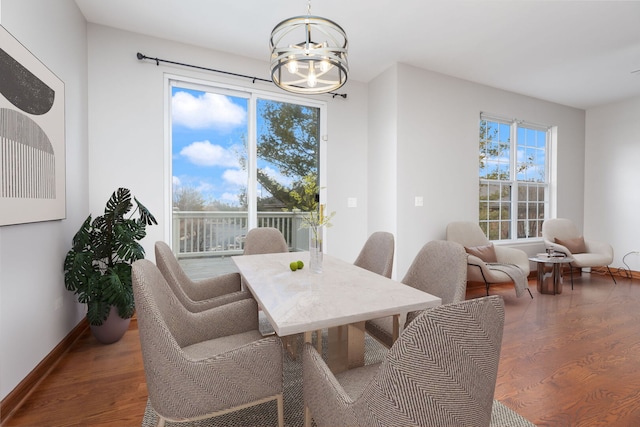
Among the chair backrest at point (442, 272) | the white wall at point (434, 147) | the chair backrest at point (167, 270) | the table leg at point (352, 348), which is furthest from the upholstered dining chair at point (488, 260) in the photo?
the chair backrest at point (167, 270)

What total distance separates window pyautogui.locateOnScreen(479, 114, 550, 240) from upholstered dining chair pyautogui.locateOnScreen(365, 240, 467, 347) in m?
3.05

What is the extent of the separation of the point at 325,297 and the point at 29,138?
2060 millimetres

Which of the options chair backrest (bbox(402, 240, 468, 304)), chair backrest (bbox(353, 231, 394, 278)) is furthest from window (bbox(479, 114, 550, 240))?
chair backrest (bbox(402, 240, 468, 304))

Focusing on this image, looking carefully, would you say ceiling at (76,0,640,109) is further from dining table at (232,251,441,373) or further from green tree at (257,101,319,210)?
dining table at (232,251,441,373)

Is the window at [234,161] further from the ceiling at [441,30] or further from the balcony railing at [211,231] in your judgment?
→ the ceiling at [441,30]

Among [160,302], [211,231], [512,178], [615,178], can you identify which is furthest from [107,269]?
[615,178]

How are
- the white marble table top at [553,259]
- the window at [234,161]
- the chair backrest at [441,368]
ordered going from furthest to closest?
the white marble table top at [553,259] < the window at [234,161] < the chair backrest at [441,368]

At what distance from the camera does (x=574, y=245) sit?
4.61 metres

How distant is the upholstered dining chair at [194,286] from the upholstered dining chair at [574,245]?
4.72 m

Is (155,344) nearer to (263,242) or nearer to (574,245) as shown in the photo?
(263,242)

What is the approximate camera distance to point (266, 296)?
56.8 inches

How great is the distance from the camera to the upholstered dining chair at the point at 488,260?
3426 mm

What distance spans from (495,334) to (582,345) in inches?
100

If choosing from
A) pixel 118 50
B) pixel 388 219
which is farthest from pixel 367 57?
pixel 118 50
